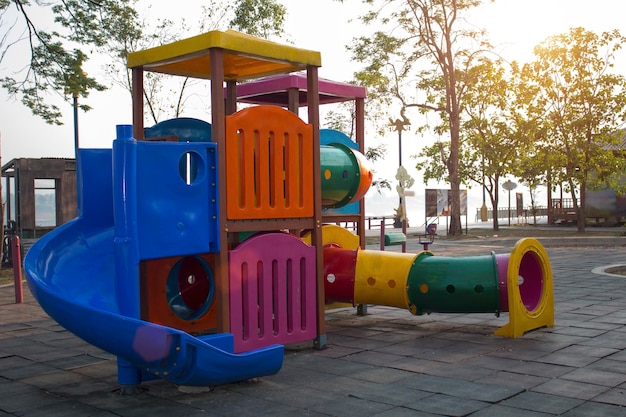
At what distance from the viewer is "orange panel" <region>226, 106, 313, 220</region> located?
20.6 ft

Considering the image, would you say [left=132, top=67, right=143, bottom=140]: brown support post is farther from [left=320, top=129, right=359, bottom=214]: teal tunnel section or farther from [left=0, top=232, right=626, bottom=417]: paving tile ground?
[left=0, top=232, right=626, bottom=417]: paving tile ground

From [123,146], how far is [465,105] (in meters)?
31.1

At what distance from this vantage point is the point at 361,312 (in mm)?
9367

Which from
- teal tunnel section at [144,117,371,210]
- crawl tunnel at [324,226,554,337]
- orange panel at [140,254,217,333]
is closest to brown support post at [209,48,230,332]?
orange panel at [140,254,217,333]

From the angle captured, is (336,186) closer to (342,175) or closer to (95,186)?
(342,175)

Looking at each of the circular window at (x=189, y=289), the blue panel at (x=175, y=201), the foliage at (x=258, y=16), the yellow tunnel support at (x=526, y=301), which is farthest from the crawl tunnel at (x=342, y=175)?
the foliage at (x=258, y=16)

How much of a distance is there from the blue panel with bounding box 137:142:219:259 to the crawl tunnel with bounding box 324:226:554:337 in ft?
8.43

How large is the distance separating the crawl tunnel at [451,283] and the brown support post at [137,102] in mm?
2664

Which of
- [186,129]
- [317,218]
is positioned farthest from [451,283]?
[186,129]

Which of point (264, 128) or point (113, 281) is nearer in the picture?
point (113, 281)

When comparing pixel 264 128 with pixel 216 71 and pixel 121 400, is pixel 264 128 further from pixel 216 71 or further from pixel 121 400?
pixel 121 400

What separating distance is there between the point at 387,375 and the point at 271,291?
1.37 meters

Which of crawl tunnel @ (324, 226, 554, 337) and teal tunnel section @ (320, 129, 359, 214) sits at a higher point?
teal tunnel section @ (320, 129, 359, 214)

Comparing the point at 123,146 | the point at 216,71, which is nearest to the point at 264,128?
the point at 216,71
